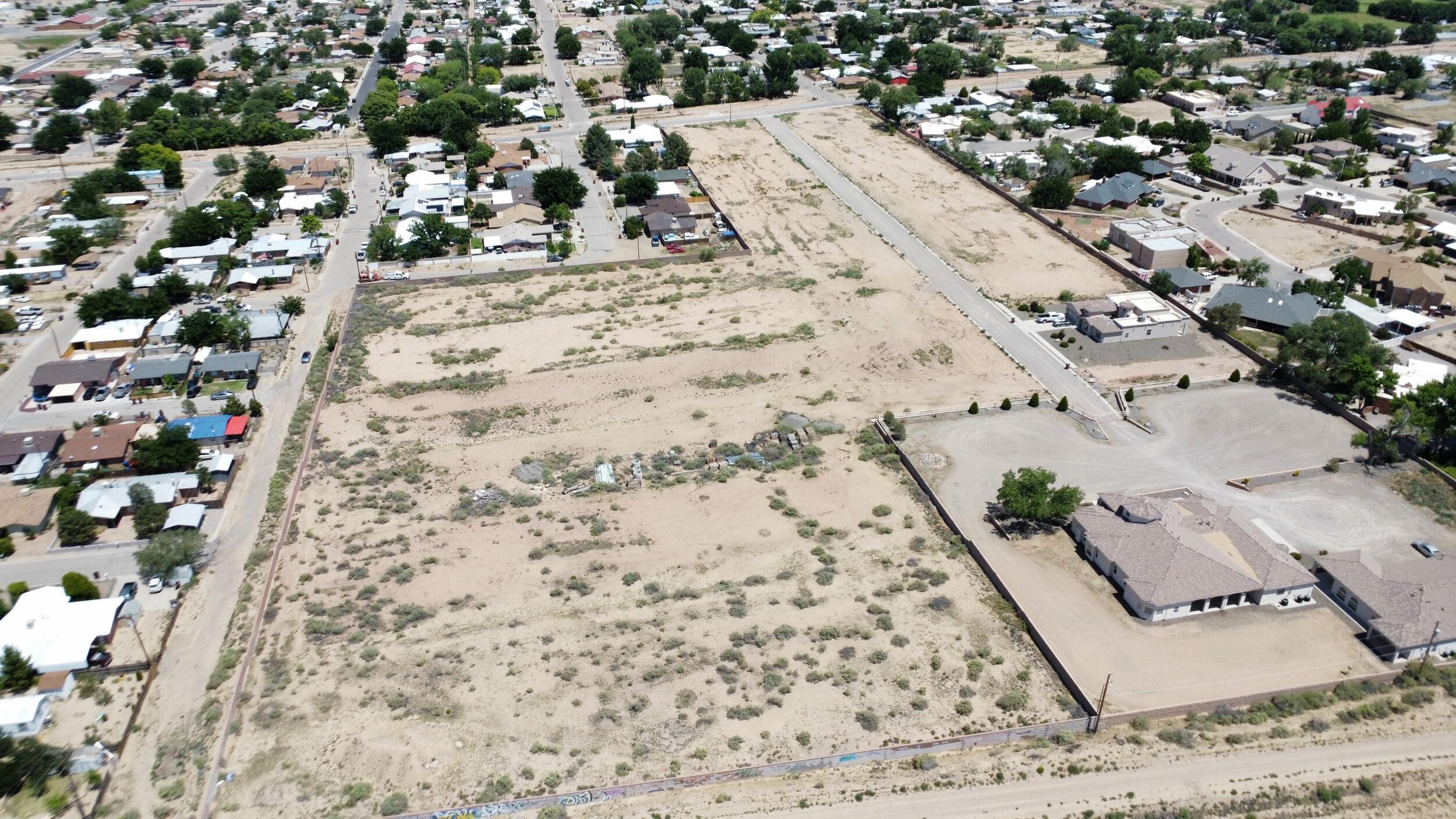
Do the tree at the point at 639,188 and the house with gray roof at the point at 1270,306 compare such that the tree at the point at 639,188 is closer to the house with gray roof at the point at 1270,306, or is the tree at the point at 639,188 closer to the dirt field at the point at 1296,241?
the house with gray roof at the point at 1270,306

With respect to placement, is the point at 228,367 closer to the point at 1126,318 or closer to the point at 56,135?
the point at 1126,318

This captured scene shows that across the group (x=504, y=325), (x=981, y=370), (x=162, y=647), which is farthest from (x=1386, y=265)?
(x=162, y=647)

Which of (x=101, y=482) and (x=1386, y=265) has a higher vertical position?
(x=1386, y=265)

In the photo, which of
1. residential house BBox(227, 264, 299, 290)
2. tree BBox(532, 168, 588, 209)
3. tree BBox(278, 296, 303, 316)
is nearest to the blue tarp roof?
tree BBox(278, 296, 303, 316)

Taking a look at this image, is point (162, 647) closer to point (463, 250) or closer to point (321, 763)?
point (321, 763)

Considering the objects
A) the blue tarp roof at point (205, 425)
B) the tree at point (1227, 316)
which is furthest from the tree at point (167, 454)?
the tree at point (1227, 316)

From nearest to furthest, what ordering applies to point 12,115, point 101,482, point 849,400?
1. point 101,482
2. point 849,400
3. point 12,115
